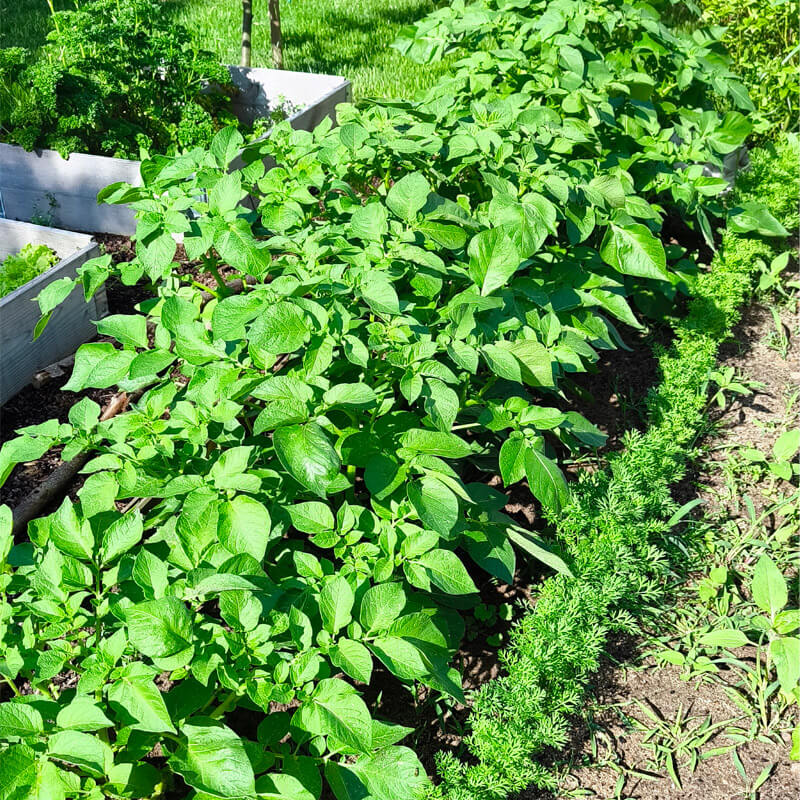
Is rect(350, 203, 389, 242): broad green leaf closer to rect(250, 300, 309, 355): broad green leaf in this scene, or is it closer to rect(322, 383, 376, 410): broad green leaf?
rect(250, 300, 309, 355): broad green leaf

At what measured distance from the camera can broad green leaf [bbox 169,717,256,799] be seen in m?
1.22

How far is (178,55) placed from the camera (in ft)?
13.9

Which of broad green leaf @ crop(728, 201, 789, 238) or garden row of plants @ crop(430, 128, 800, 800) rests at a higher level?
broad green leaf @ crop(728, 201, 789, 238)

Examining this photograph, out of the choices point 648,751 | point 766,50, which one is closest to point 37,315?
point 648,751

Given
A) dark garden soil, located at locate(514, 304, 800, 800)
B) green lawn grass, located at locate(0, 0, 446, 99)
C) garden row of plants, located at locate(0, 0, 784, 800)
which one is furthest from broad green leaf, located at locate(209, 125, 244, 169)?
green lawn grass, located at locate(0, 0, 446, 99)

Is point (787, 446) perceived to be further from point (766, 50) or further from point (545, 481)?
point (766, 50)

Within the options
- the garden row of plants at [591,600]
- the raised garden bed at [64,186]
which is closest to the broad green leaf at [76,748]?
the garden row of plants at [591,600]

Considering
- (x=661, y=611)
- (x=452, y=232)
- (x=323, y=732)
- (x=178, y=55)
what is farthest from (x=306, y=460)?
(x=178, y=55)

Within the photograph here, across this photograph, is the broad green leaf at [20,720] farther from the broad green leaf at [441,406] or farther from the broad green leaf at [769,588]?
the broad green leaf at [769,588]

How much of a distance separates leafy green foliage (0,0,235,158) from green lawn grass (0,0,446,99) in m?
1.01

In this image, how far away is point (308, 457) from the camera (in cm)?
145

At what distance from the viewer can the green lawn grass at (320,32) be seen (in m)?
5.45

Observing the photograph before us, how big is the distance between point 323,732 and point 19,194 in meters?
3.58

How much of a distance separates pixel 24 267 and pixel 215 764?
256cm
